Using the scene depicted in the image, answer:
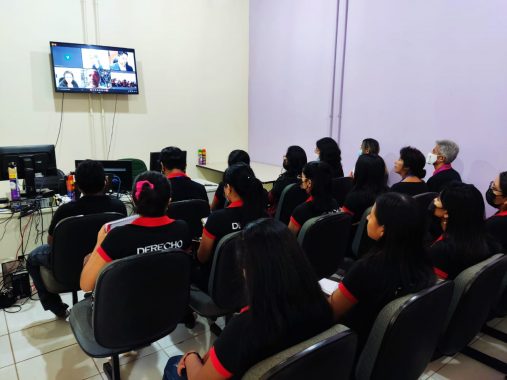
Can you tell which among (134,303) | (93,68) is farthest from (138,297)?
(93,68)

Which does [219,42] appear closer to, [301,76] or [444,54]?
[301,76]

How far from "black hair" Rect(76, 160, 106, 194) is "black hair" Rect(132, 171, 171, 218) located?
0.62 meters

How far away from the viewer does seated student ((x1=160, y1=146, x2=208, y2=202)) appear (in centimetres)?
281

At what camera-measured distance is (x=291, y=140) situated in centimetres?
530

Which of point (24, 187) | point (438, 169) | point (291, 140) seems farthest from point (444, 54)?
point (24, 187)

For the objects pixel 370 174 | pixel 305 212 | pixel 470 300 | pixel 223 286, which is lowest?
pixel 223 286

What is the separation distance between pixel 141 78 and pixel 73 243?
3502mm

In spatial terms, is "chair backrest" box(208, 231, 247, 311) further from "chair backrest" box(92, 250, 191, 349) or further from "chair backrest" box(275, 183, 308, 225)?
"chair backrest" box(275, 183, 308, 225)

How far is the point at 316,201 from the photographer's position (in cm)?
247

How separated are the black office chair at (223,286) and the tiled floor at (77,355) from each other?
48 centimetres

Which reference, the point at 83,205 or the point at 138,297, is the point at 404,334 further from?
the point at 83,205

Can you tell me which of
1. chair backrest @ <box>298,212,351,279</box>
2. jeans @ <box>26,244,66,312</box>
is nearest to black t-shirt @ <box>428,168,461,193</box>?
chair backrest @ <box>298,212,351,279</box>

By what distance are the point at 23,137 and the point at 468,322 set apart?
185 inches

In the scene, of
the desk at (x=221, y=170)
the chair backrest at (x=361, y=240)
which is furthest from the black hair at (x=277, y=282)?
the desk at (x=221, y=170)
